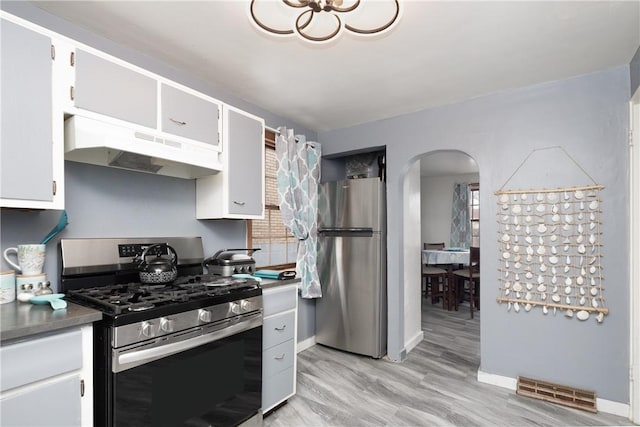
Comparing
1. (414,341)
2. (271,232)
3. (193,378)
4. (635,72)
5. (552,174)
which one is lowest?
(414,341)

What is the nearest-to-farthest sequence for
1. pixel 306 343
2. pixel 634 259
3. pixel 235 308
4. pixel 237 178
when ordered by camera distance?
pixel 235 308 < pixel 634 259 < pixel 237 178 < pixel 306 343

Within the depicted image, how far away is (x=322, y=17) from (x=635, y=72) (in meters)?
2.07

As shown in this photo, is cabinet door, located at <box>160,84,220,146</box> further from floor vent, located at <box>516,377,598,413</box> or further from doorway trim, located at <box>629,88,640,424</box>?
floor vent, located at <box>516,377,598,413</box>

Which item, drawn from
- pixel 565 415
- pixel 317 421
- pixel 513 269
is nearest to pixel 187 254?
pixel 317 421

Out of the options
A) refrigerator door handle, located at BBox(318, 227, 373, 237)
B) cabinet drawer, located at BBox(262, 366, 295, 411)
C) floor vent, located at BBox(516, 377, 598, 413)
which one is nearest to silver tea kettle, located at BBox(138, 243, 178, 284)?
cabinet drawer, located at BBox(262, 366, 295, 411)

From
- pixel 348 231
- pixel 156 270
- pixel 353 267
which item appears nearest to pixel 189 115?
pixel 156 270

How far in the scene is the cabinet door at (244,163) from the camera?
2.34 m

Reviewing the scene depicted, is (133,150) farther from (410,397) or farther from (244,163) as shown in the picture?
(410,397)

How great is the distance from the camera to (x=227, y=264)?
236 cm

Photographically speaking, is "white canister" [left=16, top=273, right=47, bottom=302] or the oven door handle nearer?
the oven door handle

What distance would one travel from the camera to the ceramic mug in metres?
1.56

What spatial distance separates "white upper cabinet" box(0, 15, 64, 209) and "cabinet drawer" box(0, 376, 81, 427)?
2.43 feet

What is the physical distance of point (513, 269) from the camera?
2.62m

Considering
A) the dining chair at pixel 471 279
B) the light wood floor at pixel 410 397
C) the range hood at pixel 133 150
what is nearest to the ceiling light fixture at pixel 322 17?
the range hood at pixel 133 150
